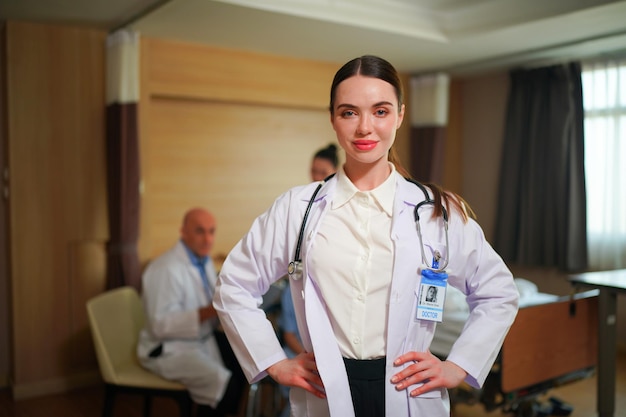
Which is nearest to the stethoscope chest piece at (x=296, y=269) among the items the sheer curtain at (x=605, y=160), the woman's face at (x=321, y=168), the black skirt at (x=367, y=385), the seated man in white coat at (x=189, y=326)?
the black skirt at (x=367, y=385)

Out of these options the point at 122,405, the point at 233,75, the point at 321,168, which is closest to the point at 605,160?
the point at 321,168

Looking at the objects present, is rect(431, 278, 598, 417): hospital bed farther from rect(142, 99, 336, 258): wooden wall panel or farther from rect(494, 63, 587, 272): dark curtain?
rect(142, 99, 336, 258): wooden wall panel

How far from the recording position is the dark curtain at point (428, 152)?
523 centimetres

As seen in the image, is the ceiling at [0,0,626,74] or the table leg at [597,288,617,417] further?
the ceiling at [0,0,626,74]

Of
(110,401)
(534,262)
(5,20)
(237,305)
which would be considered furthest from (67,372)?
(534,262)

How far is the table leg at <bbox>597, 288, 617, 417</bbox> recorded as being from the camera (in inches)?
111

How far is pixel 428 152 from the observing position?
5.30 metres

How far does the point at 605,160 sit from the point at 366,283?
378 cm

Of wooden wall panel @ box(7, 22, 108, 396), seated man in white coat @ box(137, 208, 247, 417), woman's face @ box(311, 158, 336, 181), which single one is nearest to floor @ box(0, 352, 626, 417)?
wooden wall panel @ box(7, 22, 108, 396)

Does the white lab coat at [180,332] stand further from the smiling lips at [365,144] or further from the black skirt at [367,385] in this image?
the smiling lips at [365,144]

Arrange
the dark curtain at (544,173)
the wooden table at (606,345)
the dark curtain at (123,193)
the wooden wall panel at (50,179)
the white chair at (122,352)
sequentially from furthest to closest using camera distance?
1. the dark curtain at (544,173)
2. the dark curtain at (123,193)
3. the wooden wall panel at (50,179)
4. the wooden table at (606,345)
5. the white chair at (122,352)

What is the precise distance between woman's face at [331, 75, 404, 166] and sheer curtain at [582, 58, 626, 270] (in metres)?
3.64

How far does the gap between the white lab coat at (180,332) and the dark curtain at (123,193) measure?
0.83 metres

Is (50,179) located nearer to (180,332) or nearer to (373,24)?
(180,332)
